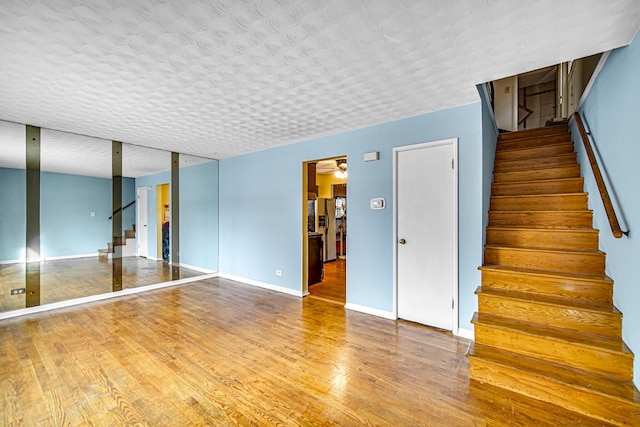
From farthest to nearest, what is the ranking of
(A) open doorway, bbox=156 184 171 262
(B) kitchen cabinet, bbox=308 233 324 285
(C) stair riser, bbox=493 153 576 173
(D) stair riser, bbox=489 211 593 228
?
(A) open doorway, bbox=156 184 171 262 < (B) kitchen cabinet, bbox=308 233 324 285 < (C) stair riser, bbox=493 153 576 173 < (D) stair riser, bbox=489 211 593 228

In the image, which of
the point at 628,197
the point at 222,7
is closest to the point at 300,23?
the point at 222,7

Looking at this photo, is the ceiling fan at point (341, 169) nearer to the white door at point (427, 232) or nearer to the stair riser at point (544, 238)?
the white door at point (427, 232)

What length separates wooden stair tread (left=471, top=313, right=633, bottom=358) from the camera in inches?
75.5

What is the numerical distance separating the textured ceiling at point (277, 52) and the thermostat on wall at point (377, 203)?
3.32 ft

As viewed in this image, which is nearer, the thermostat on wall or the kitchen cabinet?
the thermostat on wall

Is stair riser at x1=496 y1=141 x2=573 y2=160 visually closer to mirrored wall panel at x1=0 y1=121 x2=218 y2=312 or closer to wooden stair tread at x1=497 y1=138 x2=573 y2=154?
wooden stair tread at x1=497 y1=138 x2=573 y2=154

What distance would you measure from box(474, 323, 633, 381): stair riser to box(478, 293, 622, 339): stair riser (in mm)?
247

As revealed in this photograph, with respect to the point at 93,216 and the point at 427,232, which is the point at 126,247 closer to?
the point at 93,216

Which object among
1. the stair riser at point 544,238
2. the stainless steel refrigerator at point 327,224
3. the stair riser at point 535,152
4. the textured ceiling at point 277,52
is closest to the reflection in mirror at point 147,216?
the stainless steel refrigerator at point 327,224

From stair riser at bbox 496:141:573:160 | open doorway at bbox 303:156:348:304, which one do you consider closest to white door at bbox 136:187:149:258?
open doorway at bbox 303:156:348:304

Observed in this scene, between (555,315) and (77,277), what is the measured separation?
7167 millimetres

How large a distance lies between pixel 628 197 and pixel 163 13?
3.24 m

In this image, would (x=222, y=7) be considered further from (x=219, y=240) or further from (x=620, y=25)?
(x=219, y=240)

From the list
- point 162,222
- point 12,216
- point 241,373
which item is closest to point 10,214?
point 12,216
